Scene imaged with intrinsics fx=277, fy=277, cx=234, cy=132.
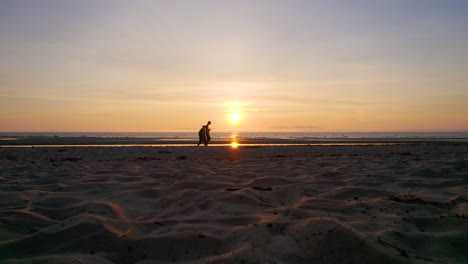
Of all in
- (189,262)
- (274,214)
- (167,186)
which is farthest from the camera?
(167,186)

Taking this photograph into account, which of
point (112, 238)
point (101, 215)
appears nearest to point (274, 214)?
point (112, 238)

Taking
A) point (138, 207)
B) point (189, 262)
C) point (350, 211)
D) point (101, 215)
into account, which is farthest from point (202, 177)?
point (189, 262)

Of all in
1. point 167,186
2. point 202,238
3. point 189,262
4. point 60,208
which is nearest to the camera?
point 189,262

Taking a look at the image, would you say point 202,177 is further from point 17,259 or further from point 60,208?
point 17,259

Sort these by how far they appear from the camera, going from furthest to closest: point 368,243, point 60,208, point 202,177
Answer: point 202,177 → point 60,208 → point 368,243

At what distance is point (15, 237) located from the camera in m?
2.49

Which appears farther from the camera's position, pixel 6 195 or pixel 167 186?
pixel 167 186

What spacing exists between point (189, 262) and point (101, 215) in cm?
160

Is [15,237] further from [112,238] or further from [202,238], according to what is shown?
[202,238]

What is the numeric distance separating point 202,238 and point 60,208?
2176mm

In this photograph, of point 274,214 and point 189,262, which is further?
point 274,214

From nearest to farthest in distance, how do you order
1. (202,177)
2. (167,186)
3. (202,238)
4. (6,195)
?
(202,238) → (6,195) → (167,186) → (202,177)

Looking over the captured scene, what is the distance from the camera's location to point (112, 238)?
7.98 feet

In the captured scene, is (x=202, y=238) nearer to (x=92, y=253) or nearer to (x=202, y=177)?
Answer: (x=92, y=253)
